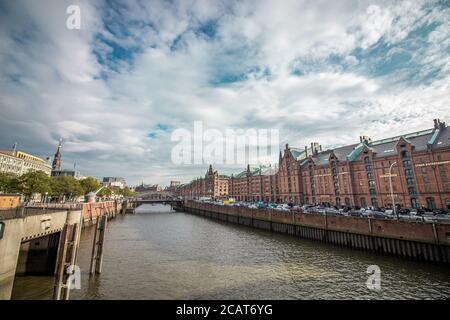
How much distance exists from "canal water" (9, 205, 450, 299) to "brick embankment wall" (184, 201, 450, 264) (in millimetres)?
1751

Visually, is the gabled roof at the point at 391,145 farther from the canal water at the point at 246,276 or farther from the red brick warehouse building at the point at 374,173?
the canal water at the point at 246,276

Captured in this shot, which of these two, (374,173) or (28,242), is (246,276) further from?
(374,173)

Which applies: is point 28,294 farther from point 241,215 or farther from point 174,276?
point 241,215

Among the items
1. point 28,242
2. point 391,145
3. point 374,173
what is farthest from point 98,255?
point 391,145

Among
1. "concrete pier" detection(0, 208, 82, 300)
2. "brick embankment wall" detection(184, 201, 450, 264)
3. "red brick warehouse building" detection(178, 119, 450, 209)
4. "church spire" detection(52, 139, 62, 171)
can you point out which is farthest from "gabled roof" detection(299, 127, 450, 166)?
"church spire" detection(52, 139, 62, 171)

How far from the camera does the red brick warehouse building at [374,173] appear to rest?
4019 centimetres

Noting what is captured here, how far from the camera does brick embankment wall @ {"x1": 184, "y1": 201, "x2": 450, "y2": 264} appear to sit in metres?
20.8

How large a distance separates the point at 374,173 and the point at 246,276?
45.4 m

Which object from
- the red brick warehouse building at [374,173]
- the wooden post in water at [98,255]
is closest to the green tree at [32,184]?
the wooden post in water at [98,255]

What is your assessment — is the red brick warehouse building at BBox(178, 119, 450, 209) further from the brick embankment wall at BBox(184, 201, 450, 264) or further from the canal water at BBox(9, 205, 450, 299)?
the canal water at BBox(9, 205, 450, 299)

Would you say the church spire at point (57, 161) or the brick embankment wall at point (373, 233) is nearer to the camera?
the brick embankment wall at point (373, 233)

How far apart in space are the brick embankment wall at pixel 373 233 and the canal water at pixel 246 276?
1751mm
